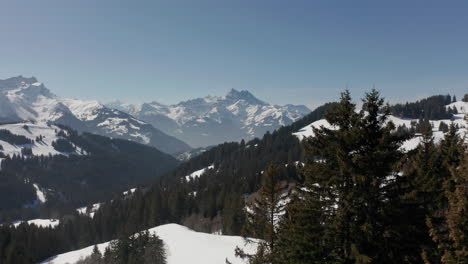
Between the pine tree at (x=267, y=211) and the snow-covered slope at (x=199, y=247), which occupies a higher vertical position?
the pine tree at (x=267, y=211)

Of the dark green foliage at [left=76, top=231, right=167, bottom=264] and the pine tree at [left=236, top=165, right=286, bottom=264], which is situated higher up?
the pine tree at [left=236, top=165, right=286, bottom=264]

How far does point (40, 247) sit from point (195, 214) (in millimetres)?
56191

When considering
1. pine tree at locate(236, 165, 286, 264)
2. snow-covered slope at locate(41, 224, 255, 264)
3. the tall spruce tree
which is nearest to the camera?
the tall spruce tree

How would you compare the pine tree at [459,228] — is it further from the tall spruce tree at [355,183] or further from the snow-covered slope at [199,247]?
the snow-covered slope at [199,247]

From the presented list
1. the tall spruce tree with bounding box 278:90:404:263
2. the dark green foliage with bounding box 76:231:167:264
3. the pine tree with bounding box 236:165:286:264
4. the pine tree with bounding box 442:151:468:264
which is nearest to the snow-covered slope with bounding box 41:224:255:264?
the dark green foliage with bounding box 76:231:167:264

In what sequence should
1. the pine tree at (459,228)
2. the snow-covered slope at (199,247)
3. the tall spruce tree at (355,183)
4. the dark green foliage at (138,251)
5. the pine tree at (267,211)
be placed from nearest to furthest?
the pine tree at (459,228)
the tall spruce tree at (355,183)
the pine tree at (267,211)
the dark green foliage at (138,251)
the snow-covered slope at (199,247)

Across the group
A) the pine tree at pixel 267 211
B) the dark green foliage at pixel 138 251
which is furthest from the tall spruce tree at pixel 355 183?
the dark green foliage at pixel 138 251

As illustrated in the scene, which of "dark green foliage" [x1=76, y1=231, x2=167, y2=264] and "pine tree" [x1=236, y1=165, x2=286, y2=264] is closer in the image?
"pine tree" [x1=236, y1=165, x2=286, y2=264]

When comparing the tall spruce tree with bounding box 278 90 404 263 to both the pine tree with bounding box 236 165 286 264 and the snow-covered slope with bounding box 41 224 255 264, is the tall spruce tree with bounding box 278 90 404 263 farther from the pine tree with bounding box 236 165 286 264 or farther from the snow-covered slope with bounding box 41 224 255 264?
the snow-covered slope with bounding box 41 224 255 264

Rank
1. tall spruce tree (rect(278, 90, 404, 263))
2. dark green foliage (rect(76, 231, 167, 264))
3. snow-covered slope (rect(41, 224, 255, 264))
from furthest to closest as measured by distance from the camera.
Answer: snow-covered slope (rect(41, 224, 255, 264)) → dark green foliage (rect(76, 231, 167, 264)) → tall spruce tree (rect(278, 90, 404, 263))

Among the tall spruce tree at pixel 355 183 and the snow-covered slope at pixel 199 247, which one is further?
the snow-covered slope at pixel 199 247

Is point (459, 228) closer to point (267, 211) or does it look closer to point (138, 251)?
point (267, 211)

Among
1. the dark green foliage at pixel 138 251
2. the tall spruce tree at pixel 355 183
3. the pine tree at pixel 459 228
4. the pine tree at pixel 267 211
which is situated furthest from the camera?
the dark green foliage at pixel 138 251

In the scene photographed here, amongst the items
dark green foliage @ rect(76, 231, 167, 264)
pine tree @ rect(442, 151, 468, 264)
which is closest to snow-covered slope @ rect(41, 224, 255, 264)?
dark green foliage @ rect(76, 231, 167, 264)
